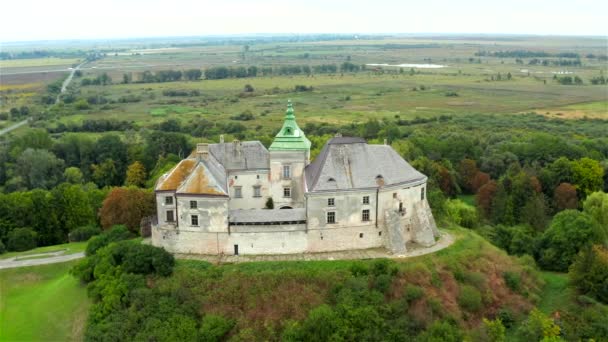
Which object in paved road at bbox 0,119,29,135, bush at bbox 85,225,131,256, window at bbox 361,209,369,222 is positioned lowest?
bush at bbox 85,225,131,256

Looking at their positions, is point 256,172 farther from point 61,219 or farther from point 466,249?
point 61,219

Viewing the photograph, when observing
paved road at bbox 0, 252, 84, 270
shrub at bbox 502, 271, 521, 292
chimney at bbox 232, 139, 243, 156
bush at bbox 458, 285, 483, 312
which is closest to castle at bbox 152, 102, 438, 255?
chimney at bbox 232, 139, 243, 156

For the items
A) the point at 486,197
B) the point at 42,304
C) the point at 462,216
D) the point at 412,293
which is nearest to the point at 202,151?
the point at 42,304

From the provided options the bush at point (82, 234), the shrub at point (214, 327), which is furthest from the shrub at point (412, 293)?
the bush at point (82, 234)

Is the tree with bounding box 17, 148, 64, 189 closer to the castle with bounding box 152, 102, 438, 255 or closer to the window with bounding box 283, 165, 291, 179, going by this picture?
the castle with bounding box 152, 102, 438, 255

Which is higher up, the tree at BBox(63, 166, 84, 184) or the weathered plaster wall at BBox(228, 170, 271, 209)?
the weathered plaster wall at BBox(228, 170, 271, 209)

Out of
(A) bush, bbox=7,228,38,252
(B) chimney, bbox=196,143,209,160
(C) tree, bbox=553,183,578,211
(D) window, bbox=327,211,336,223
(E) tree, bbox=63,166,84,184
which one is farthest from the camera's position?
(E) tree, bbox=63,166,84,184

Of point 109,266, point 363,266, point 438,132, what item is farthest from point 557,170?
point 109,266
